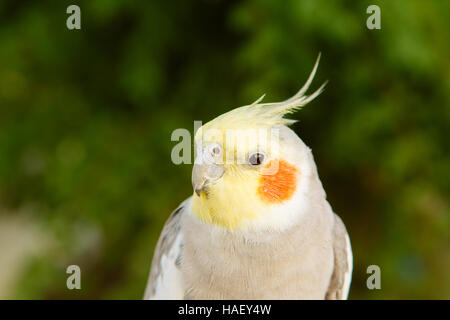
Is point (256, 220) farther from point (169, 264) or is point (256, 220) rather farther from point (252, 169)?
point (169, 264)

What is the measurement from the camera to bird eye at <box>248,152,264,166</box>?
122 cm

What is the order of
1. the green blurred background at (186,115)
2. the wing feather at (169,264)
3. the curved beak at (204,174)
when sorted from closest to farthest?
1. the curved beak at (204,174)
2. the wing feather at (169,264)
3. the green blurred background at (186,115)

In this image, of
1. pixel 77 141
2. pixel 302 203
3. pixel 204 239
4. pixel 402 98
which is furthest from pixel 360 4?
pixel 77 141

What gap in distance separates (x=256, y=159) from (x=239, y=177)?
2.0 inches

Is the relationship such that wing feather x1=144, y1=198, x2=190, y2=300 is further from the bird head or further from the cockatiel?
the bird head

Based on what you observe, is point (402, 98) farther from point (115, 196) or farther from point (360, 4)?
point (115, 196)

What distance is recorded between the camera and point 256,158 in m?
1.22

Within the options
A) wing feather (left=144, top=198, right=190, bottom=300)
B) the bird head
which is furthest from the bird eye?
wing feather (left=144, top=198, right=190, bottom=300)

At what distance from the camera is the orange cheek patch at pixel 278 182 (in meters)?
1.25

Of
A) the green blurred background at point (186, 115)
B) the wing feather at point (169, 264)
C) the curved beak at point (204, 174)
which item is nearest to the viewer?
the curved beak at point (204, 174)

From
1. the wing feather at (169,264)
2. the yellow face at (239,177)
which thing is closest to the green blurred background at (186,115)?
the wing feather at (169,264)

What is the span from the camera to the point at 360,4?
1.92m

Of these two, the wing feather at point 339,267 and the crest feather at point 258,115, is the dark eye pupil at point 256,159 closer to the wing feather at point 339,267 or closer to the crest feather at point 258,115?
the crest feather at point 258,115

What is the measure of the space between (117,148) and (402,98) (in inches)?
42.2
